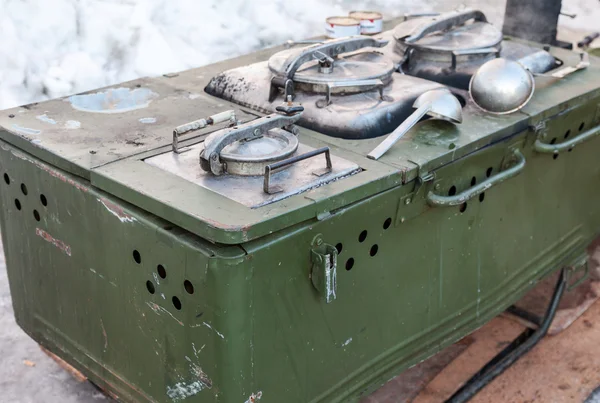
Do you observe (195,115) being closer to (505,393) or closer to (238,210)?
(238,210)

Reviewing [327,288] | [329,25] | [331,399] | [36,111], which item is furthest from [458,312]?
[36,111]

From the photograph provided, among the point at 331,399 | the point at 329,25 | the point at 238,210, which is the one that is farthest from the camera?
the point at 329,25

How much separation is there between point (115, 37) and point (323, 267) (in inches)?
119

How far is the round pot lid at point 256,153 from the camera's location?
1851 mm

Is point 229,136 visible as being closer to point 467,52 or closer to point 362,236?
point 362,236

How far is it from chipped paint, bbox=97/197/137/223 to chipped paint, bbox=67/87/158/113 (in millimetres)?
484

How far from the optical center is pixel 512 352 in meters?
2.80

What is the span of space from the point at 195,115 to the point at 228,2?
289cm

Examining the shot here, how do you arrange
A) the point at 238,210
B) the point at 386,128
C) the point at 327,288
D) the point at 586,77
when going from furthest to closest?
the point at 586,77 < the point at 386,128 < the point at 327,288 < the point at 238,210

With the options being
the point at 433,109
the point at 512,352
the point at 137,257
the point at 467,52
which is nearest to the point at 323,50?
the point at 433,109

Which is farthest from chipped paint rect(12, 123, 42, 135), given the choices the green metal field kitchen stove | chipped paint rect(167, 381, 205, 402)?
chipped paint rect(167, 381, 205, 402)

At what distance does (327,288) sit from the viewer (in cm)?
185

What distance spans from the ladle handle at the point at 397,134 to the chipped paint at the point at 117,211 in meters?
0.61

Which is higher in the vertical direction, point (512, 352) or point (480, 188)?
point (480, 188)
